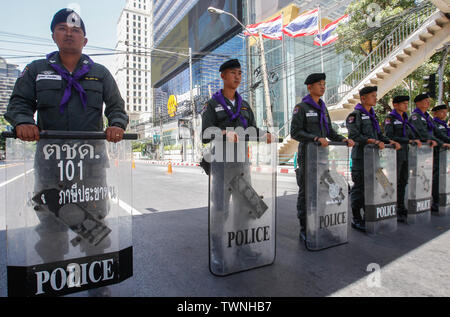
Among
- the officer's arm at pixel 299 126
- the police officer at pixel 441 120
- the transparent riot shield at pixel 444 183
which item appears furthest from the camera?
the police officer at pixel 441 120

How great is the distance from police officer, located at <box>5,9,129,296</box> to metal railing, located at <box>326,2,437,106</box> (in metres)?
12.5

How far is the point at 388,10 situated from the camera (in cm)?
1188

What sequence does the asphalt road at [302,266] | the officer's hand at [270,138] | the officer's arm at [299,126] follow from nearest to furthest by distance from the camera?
the asphalt road at [302,266], the officer's hand at [270,138], the officer's arm at [299,126]

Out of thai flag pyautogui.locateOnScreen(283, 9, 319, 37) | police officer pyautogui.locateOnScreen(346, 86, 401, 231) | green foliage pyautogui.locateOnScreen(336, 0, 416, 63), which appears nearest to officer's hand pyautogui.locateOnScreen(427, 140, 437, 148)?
police officer pyautogui.locateOnScreen(346, 86, 401, 231)

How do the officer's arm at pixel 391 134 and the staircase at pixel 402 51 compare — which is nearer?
the officer's arm at pixel 391 134

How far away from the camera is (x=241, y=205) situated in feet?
7.53

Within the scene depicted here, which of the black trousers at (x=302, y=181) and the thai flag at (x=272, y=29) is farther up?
the thai flag at (x=272, y=29)

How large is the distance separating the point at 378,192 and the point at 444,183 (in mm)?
1993

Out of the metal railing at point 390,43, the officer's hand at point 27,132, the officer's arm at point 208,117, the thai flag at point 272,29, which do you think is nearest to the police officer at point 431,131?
the officer's arm at point 208,117

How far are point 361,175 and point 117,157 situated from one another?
3.07 meters

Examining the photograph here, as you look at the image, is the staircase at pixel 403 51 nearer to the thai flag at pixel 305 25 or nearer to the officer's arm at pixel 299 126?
the thai flag at pixel 305 25

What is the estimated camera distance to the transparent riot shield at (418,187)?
3.97 meters

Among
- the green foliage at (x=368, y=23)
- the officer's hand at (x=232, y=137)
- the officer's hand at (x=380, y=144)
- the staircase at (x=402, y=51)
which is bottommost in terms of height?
the officer's hand at (x=380, y=144)

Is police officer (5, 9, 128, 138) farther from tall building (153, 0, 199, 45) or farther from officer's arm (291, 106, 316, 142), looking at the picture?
tall building (153, 0, 199, 45)
